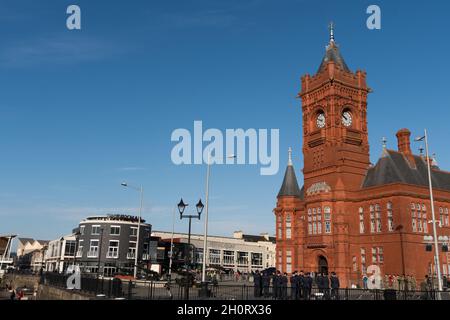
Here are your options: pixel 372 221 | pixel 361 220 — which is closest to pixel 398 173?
pixel 372 221

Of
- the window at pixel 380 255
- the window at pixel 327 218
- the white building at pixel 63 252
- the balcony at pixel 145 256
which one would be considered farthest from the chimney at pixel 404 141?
the white building at pixel 63 252

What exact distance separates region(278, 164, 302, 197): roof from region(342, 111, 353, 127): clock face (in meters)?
11.6

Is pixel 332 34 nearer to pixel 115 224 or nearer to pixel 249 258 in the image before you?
pixel 115 224

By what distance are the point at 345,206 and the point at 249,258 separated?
74.6 metres

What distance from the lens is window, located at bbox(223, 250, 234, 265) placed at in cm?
11650

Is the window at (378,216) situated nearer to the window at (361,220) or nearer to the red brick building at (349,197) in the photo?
the red brick building at (349,197)

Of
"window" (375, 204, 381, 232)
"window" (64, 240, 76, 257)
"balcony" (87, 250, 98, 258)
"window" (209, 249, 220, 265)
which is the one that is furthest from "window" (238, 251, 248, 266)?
"window" (375, 204, 381, 232)

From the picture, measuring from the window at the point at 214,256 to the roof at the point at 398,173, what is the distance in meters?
67.1

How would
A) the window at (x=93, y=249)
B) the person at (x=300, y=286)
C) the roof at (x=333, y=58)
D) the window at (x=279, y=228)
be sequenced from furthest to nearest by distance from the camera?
1. the window at (x=93, y=249)
2. the window at (x=279, y=228)
3. the roof at (x=333, y=58)
4. the person at (x=300, y=286)

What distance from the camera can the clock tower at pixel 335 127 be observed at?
54.1 meters

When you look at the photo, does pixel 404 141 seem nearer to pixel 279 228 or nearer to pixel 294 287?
pixel 279 228

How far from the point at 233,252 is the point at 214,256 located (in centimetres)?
705

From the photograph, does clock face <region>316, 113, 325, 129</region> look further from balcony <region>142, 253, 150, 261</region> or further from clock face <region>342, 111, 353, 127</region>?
balcony <region>142, 253, 150, 261</region>

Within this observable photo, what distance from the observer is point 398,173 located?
49906mm
